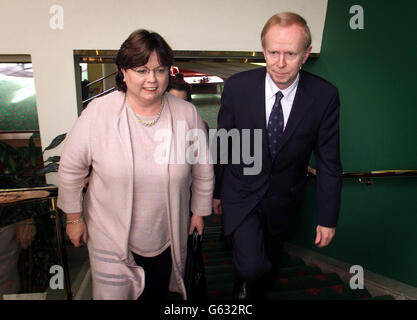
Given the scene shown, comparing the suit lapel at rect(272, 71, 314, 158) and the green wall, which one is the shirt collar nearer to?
the suit lapel at rect(272, 71, 314, 158)

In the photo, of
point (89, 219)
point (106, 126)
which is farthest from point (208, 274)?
point (106, 126)

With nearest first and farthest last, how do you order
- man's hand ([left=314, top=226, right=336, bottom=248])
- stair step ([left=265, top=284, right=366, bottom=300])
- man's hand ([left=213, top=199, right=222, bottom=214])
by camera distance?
man's hand ([left=314, top=226, right=336, bottom=248]) → man's hand ([left=213, top=199, right=222, bottom=214]) → stair step ([left=265, top=284, right=366, bottom=300])

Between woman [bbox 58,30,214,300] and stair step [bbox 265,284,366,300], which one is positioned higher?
woman [bbox 58,30,214,300]

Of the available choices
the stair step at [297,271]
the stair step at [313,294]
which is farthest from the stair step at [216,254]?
the stair step at [313,294]

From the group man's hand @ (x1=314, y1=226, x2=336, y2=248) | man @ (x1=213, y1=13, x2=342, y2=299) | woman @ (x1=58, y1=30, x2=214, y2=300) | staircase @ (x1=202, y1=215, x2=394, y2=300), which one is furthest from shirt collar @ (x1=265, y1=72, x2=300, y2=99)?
staircase @ (x1=202, y1=215, x2=394, y2=300)

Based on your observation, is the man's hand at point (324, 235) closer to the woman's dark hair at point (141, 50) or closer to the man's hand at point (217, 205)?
the man's hand at point (217, 205)

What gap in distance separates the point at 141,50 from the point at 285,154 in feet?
2.95

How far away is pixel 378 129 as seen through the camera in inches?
121

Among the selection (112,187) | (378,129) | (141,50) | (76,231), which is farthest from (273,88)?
(378,129)

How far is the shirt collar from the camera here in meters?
1.79

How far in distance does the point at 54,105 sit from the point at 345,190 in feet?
11.2

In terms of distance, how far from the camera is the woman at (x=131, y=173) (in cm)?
146

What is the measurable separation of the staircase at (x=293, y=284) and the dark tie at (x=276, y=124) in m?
1.36

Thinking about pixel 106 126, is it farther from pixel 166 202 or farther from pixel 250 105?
pixel 250 105
